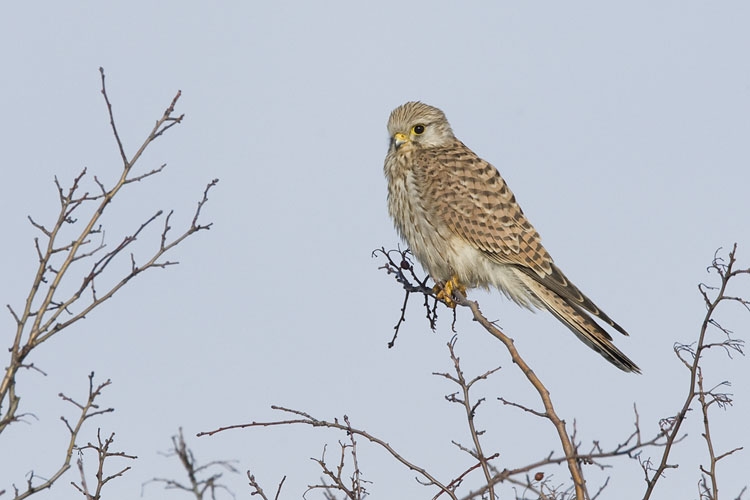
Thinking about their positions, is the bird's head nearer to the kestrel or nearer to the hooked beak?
the hooked beak

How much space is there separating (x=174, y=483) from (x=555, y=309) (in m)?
3.39

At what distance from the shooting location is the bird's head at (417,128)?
226 inches

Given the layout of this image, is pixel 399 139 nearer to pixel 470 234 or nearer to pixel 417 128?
pixel 417 128

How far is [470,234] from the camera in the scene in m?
5.21

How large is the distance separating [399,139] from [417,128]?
151 millimetres

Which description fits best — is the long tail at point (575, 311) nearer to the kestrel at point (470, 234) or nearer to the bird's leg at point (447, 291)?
the kestrel at point (470, 234)

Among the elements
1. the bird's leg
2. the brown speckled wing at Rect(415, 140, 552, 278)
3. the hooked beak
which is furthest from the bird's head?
the bird's leg

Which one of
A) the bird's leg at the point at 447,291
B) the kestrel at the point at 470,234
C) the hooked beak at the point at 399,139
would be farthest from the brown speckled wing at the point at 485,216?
the bird's leg at the point at 447,291

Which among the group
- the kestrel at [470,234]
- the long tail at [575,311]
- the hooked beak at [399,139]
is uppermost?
the hooked beak at [399,139]

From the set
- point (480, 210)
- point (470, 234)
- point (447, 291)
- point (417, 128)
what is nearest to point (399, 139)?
point (417, 128)

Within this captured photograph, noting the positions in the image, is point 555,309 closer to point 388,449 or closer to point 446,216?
point 446,216

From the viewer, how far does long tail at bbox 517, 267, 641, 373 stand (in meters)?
4.59

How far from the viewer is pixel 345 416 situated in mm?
3055

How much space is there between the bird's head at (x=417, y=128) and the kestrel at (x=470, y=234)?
0.62ft
